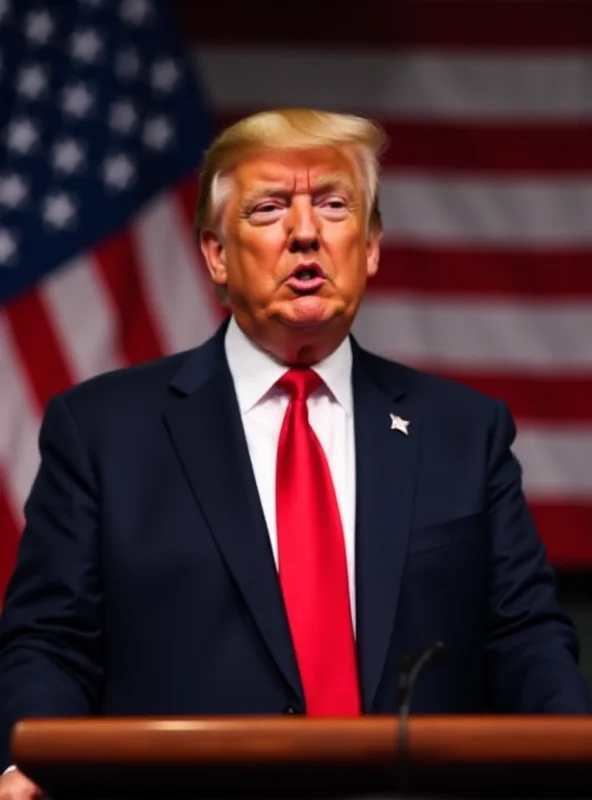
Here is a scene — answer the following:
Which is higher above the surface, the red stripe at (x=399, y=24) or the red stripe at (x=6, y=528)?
the red stripe at (x=399, y=24)

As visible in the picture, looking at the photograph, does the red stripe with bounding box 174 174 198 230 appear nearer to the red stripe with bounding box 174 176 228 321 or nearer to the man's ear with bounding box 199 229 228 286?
the red stripe with bounding box 174 176 228 321

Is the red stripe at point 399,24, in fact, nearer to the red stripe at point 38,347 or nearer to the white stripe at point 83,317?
the white stripe at point 83,317

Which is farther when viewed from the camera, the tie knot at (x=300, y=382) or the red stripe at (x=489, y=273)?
the red stripe at (x=489, y=273)

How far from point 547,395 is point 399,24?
0.84m

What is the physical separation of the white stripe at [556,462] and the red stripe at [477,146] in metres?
0.56

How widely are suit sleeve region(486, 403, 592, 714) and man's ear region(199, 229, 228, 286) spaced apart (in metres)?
0.44

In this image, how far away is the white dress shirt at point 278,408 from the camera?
8.07ft

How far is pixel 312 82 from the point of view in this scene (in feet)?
12.6

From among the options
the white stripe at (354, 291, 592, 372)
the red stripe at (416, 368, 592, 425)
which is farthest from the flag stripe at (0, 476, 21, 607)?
the red stripe at (416, 368, 592, 425)

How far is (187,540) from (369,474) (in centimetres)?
26

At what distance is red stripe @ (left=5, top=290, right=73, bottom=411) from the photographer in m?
3.80

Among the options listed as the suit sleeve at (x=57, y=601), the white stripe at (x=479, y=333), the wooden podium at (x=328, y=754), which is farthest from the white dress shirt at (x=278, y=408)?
the white stripe at (x=479, y=333)

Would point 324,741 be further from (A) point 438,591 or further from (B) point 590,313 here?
(B) point 590,313

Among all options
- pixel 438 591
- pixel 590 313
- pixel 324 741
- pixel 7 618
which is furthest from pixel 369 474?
pixel 590 313
